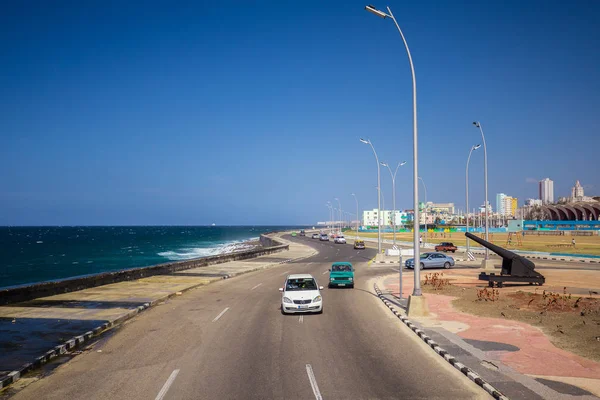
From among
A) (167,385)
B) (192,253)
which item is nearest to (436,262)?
(167,385)

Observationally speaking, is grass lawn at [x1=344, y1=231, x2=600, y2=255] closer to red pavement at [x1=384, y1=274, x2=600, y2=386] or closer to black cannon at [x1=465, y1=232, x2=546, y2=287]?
black cannon at [x1=465, y1=232, x2=546, y2=287]

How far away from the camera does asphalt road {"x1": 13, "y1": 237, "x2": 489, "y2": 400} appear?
382 inches

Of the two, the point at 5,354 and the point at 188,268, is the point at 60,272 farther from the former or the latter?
the point at 5,354

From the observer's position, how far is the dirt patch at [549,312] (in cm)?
1382

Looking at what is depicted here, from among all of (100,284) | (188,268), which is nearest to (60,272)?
(188,268)

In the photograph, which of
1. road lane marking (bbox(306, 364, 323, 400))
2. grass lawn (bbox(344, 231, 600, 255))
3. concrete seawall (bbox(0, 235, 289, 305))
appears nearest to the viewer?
road lane marking (bbox(306, 364, 323, 400))

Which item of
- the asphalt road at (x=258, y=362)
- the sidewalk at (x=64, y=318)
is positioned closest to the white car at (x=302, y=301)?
the asphalt road at (x=258, y=362)

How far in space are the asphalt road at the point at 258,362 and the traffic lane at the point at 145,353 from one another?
0.09ft

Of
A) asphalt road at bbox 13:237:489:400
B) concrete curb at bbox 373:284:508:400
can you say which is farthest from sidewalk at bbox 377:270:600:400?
asphalt road at bbox 13:237:489:400

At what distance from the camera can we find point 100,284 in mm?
29750

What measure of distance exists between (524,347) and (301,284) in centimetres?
926

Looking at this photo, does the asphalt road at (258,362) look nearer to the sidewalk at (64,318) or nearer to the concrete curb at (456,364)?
the concrete curb at (456,364)

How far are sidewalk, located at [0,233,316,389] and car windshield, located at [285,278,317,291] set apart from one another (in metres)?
6.52

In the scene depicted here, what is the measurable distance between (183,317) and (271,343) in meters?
6.07
